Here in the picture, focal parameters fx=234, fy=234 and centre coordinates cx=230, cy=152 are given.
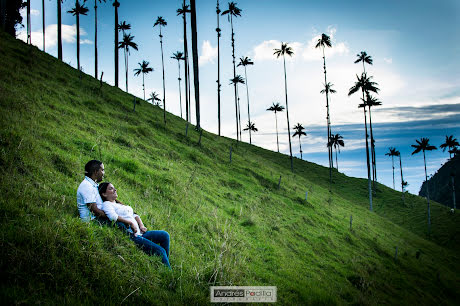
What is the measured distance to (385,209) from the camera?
38656 millimetres

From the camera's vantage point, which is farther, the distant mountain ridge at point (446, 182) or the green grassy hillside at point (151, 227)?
the distant mountain ridge at point (446, 182)

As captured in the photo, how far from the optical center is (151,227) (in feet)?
19.0

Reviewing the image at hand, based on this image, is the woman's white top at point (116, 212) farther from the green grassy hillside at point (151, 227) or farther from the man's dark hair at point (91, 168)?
the man's dark hair at point (91, 168)

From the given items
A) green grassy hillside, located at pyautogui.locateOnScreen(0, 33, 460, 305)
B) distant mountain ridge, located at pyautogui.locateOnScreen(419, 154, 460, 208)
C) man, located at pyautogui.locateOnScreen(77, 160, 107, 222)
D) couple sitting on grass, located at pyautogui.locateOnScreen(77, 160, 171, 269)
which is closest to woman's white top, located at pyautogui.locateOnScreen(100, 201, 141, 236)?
couple sitting on grass, located at pyautogui.locateOnScreen(77, 160, 171, 269)

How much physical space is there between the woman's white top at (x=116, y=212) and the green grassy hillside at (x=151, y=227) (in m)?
0.30

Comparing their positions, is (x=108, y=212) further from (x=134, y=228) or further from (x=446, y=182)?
(x=446, y=182)

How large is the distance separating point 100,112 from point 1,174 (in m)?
11.9

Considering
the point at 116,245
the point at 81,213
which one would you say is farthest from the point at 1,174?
the point at 116,245

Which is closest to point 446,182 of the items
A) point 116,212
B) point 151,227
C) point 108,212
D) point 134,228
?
point 151,227

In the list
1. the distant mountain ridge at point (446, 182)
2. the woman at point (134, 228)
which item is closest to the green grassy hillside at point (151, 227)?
the woman at point (134, 228)

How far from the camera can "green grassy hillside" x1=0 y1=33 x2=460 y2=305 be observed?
3.32m

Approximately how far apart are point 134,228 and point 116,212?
0.45m

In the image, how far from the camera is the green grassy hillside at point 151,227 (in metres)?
3.32

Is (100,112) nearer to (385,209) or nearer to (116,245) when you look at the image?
(116,245)
